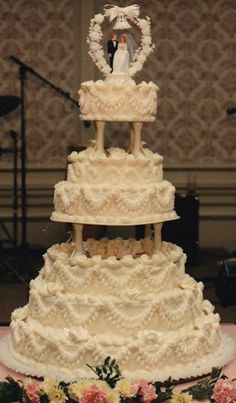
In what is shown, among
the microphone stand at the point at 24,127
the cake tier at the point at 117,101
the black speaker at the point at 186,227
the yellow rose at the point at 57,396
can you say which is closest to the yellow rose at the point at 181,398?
the yellow rose at the point at 57,396

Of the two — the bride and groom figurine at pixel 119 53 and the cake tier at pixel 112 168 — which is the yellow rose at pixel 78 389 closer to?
the cake tier at pixel 112 168

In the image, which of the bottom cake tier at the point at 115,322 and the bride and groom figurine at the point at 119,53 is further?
the bride and groom figurine at the point at 119,53

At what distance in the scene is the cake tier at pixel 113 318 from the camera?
11.5ft

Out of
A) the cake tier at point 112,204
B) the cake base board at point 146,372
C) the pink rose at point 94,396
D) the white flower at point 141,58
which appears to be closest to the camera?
the pink rose at point 94,396

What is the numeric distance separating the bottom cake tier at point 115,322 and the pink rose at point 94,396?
42 cm

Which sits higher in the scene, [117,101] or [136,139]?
[117,101]

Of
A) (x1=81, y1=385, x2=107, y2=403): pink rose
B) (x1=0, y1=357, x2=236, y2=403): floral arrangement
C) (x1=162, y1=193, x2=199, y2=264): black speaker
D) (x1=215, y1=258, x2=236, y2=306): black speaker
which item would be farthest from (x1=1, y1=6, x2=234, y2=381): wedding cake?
(x1=162, y1=193, x2=199, y2=264): black speaker

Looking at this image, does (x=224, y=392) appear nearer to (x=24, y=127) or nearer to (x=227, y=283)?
(x=227, y=283)

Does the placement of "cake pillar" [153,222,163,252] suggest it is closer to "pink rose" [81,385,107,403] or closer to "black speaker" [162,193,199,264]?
"pink rose" [81,385,107,403]

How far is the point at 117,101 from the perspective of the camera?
12.0ft

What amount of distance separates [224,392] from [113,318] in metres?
0.60

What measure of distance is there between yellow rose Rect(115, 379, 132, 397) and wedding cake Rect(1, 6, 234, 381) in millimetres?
340

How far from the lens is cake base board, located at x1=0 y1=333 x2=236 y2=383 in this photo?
3.45 meters

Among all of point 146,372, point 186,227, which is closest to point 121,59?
point 146,372
